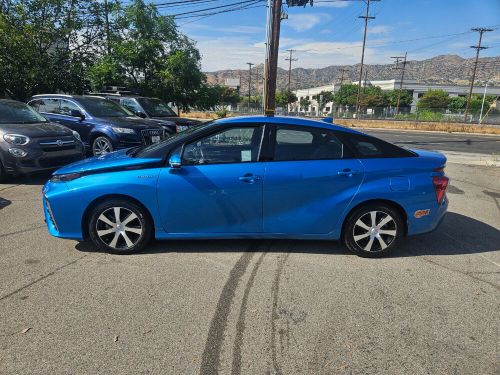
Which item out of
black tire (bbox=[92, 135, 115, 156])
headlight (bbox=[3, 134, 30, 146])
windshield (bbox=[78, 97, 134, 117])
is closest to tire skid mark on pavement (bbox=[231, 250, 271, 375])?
headlight (bbox=[3, 134, 30, 146])

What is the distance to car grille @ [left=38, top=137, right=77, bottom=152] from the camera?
762 centimetres

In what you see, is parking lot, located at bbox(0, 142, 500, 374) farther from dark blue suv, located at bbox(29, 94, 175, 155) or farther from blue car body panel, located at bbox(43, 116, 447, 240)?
dark blue suv, located at bbox(29, 94, 175, 155)

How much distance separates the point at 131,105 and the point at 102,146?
327 cm

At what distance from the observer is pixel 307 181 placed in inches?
169

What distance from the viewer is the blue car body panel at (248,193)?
4227 millimetres

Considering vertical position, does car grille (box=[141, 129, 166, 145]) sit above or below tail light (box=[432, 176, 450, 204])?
below

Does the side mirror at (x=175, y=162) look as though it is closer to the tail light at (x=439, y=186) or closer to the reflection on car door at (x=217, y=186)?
the reflection on car door at (x=217, y=186)

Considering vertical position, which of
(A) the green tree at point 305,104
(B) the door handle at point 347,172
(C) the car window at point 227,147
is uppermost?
(C) the car window at point 227,147

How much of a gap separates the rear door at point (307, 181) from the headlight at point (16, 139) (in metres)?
5.38

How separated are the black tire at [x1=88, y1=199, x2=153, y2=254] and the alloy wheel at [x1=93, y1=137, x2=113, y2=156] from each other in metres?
5.64

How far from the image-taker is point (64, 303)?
11.1ft

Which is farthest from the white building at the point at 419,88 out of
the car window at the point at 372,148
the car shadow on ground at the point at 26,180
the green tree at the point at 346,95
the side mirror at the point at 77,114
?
the car window at the point at 372,148

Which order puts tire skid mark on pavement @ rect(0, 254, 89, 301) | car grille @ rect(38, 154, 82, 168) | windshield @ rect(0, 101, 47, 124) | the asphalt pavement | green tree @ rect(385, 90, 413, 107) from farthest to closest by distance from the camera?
1. green tree @ rect(385, 90, 413, 107)
2. the asphalt pavement
3. windshield @ rect(0, 101, 47, 124)
4. car grille @ rect(38, 154, 82, 168)
5. tire skid mark on pavement @ rect(0, 254, 89, 301)

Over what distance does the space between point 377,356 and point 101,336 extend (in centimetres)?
197
